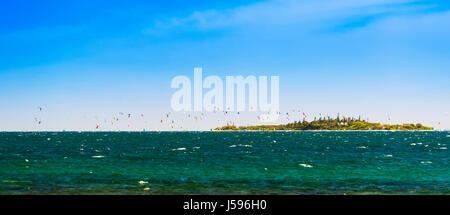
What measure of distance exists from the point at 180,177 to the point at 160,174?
364 centimetres

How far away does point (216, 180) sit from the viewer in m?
35.7
